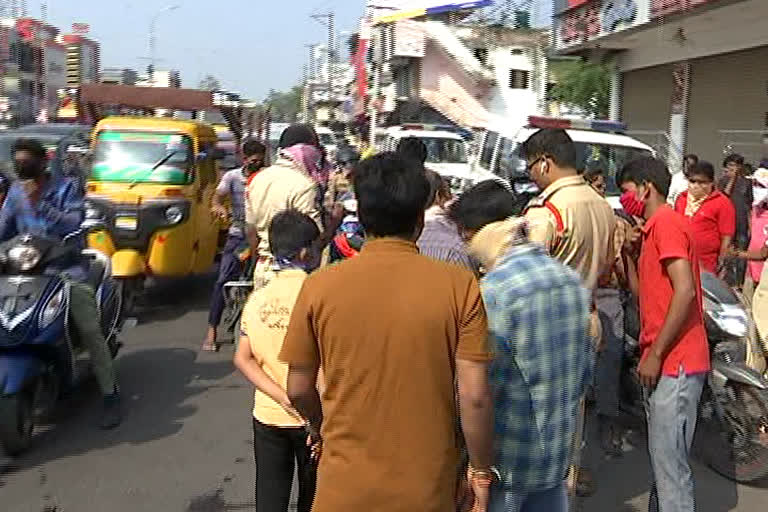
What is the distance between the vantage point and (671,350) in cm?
357

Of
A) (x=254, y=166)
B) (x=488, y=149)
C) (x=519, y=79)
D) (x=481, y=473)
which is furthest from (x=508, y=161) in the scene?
(x=519, y=79)

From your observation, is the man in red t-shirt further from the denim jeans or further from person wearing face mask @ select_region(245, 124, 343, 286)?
person wearing face mask @ select_region(245, 124, 343, 286)

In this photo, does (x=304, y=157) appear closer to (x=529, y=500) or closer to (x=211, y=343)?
(x=211, y=343)

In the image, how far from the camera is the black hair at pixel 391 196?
2.28 meters

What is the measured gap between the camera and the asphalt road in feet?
15.0

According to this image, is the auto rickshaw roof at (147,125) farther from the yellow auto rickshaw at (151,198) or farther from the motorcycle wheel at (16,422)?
the motorcycle wheel at (16,422)

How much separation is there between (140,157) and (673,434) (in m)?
6.98

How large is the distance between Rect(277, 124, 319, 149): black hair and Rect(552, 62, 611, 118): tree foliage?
23.8m

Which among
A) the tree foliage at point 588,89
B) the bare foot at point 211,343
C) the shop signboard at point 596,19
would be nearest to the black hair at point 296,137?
the bare foot at point 211,343

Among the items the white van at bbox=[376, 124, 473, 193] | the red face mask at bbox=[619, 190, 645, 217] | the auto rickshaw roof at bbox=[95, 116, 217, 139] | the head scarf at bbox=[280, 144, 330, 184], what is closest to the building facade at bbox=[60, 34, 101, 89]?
the white van at bbox=[376, 124, 473, 193]

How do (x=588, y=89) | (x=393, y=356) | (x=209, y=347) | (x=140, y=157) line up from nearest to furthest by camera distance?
(x=393, y=356) < (x=209, y=347) < (x=140, y=157) < (x=588, y=89)

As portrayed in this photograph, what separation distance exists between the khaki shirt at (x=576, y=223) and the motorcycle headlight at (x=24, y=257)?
307 cm

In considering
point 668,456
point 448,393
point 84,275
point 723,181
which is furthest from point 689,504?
point 723,181

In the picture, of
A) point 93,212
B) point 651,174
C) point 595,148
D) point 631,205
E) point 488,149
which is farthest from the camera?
point 488,149
